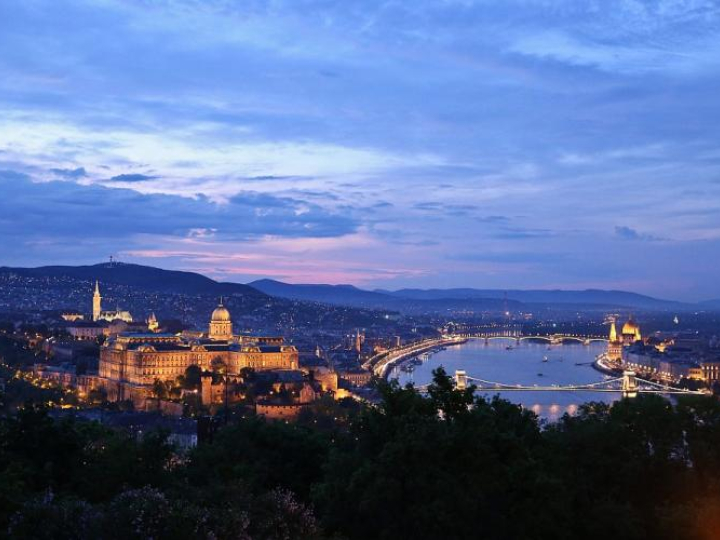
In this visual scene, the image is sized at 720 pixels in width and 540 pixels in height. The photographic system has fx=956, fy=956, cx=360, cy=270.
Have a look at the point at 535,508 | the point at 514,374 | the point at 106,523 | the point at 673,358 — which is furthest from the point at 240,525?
the point at 673,358

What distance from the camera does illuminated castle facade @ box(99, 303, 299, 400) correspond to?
50.0 metres

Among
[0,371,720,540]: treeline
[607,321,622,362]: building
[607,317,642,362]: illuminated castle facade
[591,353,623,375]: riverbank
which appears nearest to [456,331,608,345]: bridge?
[607,317,642,362]: illuminated castle facade

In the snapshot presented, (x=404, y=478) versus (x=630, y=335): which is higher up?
(x=404, y=478)

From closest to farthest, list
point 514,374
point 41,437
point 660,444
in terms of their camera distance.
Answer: point 41,437
point 660,444
point 514,374

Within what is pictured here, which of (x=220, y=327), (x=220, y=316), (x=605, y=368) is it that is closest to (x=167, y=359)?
(x=220, y=327)

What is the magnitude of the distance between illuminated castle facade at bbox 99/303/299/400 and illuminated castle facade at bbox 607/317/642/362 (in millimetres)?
41054

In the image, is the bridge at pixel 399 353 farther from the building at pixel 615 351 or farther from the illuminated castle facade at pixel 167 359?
the building at pixel 615 351

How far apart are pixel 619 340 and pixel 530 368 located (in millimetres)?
34486

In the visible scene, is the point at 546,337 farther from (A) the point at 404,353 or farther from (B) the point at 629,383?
(B) the point at 629,383

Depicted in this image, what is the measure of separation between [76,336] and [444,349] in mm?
46046

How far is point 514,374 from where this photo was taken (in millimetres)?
70625

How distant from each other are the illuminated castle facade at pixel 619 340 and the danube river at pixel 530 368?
217 centimetres

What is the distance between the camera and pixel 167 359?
52.1 meters

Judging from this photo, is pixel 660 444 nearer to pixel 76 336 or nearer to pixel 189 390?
pixel 189 390
